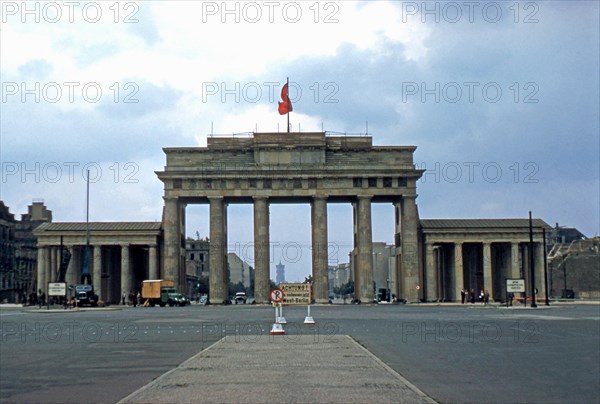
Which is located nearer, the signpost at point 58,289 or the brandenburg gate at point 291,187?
the signpost at point 58,289

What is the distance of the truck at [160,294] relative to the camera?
88.8 meters

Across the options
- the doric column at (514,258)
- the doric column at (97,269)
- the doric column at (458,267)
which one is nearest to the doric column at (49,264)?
the doric column at (97,269)

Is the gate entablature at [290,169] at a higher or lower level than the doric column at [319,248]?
higher

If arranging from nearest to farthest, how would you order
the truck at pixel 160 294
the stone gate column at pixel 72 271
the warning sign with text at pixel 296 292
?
the warning sign with text at pixel 296 292 → the truck at pixel 160 294 → the stone gate column at pixel 72 271

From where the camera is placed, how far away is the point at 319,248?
99.3 meters

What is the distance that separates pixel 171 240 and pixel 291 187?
52.1 ft

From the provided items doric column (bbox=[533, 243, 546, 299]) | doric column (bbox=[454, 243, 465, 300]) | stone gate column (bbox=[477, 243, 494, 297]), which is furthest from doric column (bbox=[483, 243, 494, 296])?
doric column (bbox=[533, 243, 546, 299])

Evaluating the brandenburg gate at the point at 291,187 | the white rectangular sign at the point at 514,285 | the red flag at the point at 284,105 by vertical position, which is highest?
the red flag at the point at 284,105

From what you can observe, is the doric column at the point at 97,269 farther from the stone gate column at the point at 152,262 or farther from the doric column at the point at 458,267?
the doric column at the point at 458,267

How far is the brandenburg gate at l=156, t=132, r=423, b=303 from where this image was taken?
99312 mm

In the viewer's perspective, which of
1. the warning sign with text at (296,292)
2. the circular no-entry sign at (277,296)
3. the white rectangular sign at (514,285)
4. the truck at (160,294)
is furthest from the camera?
the truck at (160,294)

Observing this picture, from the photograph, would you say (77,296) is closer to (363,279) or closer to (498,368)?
(363,279)

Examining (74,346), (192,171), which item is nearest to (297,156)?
(192,171)

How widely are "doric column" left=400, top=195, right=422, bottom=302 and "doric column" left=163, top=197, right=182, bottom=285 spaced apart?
27.4 metres
